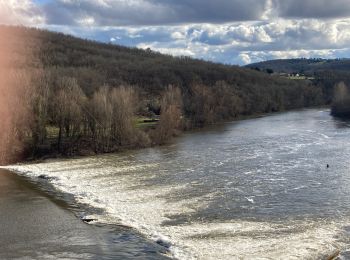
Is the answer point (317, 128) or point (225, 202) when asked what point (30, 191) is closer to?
point (225, 202)

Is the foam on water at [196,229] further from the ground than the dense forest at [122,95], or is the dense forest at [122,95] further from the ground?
the dense forest at [122,95]

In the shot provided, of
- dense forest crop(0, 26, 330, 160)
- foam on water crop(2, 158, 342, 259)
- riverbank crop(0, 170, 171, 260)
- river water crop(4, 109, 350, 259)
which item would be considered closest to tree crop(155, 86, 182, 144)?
dense forest crop(0, 26, 330, 160)

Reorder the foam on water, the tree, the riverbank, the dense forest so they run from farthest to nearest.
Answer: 1. the tree
2. the dense forest
3. the foam on water
4. the riverbank

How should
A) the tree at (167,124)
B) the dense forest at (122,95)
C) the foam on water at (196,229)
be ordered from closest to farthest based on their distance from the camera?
the foam on water at (196,229) → the dense forest at (122,95) → the tree at (167,124)

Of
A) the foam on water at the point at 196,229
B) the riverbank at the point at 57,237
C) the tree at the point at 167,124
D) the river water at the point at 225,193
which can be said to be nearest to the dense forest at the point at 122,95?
the tree at the point at 167,124

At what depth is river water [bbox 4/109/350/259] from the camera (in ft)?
68.1

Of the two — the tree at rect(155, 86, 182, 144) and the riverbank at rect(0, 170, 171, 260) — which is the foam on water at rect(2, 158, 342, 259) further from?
the tree at rect(155, 86, 182, 144)

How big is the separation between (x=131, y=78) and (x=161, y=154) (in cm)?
6664

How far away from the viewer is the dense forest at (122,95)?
50750 millimetres

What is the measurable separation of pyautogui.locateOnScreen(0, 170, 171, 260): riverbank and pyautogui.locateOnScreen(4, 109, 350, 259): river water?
1.21m

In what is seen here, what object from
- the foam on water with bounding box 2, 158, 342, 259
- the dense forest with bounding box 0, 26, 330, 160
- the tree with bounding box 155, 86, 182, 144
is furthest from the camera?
the tree with bounding box 155, 86, 182, 144

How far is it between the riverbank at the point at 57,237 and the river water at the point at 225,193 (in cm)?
121

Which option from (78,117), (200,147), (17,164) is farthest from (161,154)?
(17,164)

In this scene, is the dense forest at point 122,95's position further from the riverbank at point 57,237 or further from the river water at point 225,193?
the riverbank at point 57,237
